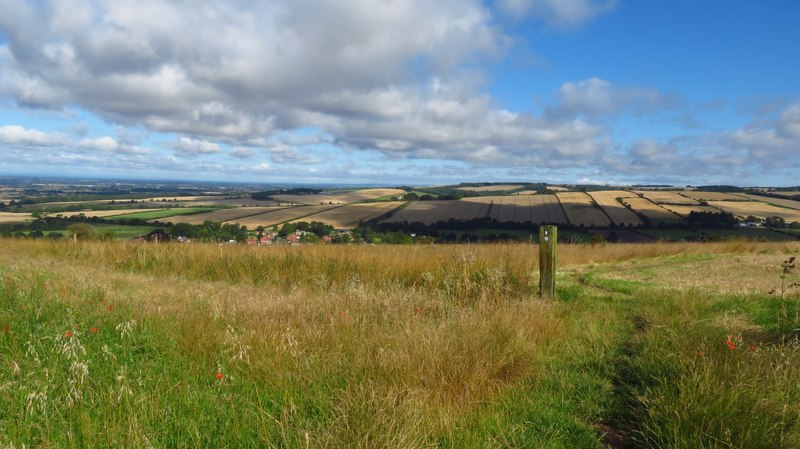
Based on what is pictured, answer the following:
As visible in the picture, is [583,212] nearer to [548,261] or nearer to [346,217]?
[346,217]

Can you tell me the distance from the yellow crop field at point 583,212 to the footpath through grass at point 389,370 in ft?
101

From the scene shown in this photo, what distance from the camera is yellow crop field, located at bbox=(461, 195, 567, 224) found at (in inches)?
1490

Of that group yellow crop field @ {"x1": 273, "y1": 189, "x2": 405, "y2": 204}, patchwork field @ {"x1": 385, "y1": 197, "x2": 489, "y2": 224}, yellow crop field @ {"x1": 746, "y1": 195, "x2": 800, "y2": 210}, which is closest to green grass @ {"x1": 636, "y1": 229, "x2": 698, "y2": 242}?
patchwork field @ {"x1": 385, "y1": 197, "x2": 489, "y2": 224}

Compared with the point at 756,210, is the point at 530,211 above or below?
below

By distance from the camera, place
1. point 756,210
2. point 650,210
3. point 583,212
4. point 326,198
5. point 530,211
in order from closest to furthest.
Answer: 1. point 756,210
2. point 650,210
3. point 583,212
4. point 530,211
5. point 326,198

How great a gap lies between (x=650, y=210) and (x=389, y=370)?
147 ft

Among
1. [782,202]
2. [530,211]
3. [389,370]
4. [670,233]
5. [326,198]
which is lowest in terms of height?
[670,233]

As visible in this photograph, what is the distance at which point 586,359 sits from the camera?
4.47m

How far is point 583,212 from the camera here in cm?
4150

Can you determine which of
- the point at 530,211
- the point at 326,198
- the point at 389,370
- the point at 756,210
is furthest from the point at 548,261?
the point at 326,198

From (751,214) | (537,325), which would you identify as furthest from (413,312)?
(751,214)

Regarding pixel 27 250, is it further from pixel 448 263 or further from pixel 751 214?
pixel 751 214

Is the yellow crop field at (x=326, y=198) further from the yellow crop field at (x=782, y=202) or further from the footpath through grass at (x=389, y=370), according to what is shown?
the footpath through grass at (x=389, y=370)

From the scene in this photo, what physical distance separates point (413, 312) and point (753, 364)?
3499mm
